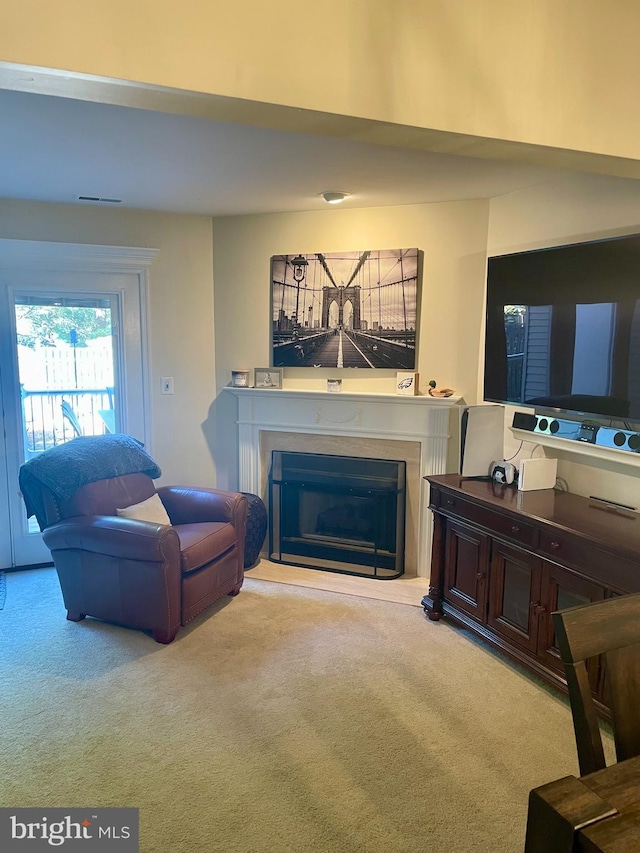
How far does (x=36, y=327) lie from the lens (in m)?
3.95

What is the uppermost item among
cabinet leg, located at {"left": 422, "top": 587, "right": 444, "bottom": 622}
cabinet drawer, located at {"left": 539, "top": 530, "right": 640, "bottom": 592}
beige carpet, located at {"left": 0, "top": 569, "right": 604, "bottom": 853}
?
cabinet drawer, located at {"left": 539, "top": 530, "right": 640, "bottom": 592}

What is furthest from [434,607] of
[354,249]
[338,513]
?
[354,249]

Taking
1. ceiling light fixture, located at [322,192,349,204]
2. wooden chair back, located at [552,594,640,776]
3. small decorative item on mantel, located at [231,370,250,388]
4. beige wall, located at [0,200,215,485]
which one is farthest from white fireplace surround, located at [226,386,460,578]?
wooden chair back, located at [552,594,640,776]

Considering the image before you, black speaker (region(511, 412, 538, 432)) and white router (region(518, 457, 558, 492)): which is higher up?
black speaker (region(511, 412, 538, 432))

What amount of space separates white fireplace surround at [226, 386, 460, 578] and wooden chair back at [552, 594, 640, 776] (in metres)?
2.43

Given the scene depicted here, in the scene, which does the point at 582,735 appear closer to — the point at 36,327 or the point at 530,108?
the point at 530,108

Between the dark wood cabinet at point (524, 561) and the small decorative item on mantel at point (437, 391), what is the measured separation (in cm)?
62

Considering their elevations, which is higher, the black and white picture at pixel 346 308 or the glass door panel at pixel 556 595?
the black and white picture at pixel 346 308

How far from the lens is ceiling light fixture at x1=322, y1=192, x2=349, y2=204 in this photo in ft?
11.3

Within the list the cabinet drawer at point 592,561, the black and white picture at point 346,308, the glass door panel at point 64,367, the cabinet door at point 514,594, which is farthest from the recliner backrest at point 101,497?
the cabinet drawer at point 592,561

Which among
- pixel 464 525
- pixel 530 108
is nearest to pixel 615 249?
pixel 530 108

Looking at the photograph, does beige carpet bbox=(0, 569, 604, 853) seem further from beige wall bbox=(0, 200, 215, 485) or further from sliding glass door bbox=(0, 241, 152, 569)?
beige wall bbox=(0, 200, 215, 485)

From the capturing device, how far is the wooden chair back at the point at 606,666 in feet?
4.09

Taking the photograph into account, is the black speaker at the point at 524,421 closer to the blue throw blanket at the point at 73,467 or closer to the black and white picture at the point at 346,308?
the black and white picture at the point at 346,308
